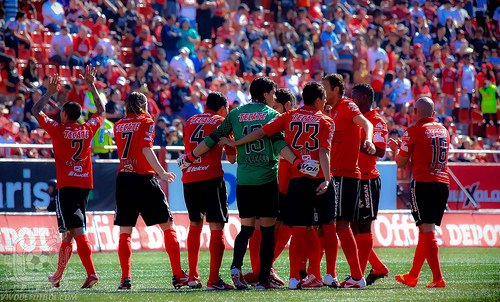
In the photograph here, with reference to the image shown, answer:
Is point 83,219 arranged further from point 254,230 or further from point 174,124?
point 174,124

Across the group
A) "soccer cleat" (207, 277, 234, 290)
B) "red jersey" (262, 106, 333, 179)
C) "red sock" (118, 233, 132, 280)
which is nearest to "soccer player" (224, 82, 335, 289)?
"red jersey" (262, 106, 333, 179)

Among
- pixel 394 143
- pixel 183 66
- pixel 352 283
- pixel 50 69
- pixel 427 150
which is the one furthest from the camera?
pixel 183 66

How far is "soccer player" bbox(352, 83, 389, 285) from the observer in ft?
31.3

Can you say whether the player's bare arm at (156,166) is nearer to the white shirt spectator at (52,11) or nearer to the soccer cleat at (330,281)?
the soccer cleat at (330,281)

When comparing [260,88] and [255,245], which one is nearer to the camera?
[260,88]

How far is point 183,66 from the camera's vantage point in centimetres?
2142

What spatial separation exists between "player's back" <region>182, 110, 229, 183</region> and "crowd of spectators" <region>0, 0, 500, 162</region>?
7.28 m

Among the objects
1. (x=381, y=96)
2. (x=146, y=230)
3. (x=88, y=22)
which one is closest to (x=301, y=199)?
(x=146, y=230)

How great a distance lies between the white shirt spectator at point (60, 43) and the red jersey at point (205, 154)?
11.8 metres

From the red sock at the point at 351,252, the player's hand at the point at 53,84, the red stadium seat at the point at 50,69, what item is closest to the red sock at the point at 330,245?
the red sock at the point at 351,252

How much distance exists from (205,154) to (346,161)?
1.71 metres

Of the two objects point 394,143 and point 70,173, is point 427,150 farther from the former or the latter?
point 70,173

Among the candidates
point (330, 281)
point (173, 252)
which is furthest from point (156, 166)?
point (330, 281)

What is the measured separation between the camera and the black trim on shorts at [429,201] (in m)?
9.15
